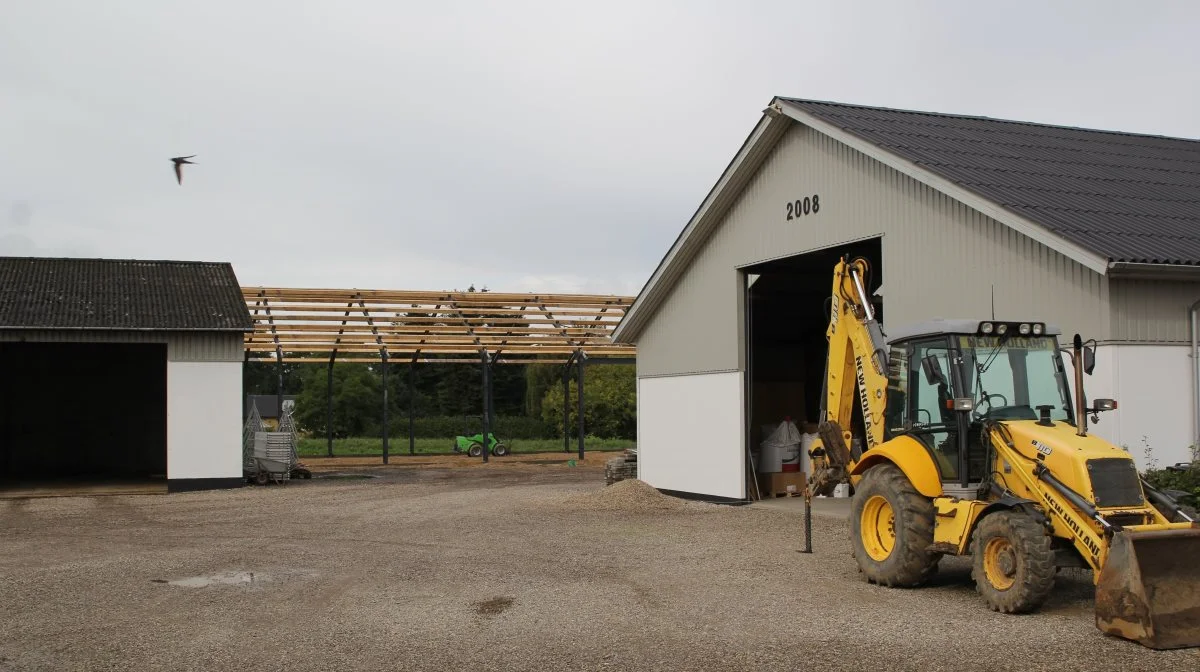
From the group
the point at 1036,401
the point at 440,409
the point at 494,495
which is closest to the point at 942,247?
the point at 1036,401

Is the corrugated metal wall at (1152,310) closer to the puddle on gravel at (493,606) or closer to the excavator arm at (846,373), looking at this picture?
the excavator arm at (846,373)

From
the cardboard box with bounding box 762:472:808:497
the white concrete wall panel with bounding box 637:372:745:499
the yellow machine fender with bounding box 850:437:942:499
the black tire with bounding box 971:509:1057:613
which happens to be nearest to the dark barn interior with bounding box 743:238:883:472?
the cardboard box with bounding box 762:472:808:497

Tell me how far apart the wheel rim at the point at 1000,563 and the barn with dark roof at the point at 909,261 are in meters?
3.11

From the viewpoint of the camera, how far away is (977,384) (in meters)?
10.5

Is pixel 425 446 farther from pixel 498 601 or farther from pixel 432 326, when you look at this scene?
pixel 498 601

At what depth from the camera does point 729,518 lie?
1802 cm

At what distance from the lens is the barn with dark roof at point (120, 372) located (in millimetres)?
24891

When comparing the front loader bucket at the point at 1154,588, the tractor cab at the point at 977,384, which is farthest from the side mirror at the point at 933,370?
the front loader bucket at the point at 1154,588

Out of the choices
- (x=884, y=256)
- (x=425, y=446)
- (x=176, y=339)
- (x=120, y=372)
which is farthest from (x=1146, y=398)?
(x=425, y=446)

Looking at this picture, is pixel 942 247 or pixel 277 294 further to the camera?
pixel 277 294

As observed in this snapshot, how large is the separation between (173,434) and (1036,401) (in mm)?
19610

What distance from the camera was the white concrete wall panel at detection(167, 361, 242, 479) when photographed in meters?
24.9

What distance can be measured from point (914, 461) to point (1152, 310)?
421cm

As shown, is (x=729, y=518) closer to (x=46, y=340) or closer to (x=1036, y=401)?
(x=1036, y=401)
